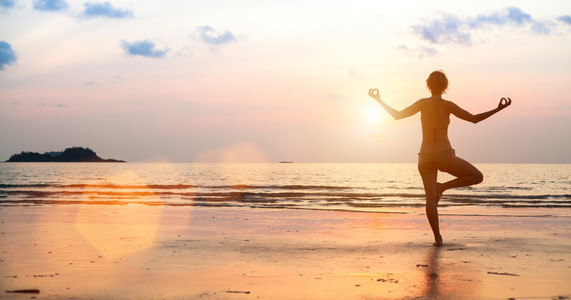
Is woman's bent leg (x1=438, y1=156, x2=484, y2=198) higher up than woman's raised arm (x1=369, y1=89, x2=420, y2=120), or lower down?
lower down

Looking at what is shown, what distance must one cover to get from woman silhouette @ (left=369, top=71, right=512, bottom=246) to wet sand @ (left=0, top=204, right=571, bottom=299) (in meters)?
0.97

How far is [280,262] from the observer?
22.6 ft

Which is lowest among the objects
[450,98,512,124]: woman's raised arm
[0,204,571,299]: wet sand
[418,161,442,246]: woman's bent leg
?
[0,204,571,299]: wet sand

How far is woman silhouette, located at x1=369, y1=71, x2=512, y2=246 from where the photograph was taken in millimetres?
8353

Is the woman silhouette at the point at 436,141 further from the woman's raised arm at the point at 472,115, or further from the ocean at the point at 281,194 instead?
the ocean at the point at 281,194

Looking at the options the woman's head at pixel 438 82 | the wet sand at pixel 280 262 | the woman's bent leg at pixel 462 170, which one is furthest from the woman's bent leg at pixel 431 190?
the woman's head at pixel 438 82

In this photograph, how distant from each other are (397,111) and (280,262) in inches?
122

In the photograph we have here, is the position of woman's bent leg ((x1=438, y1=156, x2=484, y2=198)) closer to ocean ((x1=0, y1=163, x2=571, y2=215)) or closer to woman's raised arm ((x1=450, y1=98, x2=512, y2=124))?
woman's raised arm ((x1=450, y1=98, x2=512, y2=124))

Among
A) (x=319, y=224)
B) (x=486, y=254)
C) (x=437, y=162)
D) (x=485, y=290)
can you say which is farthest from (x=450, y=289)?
(x=319, y=224)

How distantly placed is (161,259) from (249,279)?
180 centimetres

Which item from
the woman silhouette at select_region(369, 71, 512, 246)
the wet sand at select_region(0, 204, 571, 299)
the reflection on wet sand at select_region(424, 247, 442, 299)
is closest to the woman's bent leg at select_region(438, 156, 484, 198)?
the woman silhouette at select_region(369, 71, 512, 246)

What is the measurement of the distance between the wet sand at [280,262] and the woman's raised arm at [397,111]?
1.98 meters

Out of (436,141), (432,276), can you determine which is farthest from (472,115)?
(432,276)

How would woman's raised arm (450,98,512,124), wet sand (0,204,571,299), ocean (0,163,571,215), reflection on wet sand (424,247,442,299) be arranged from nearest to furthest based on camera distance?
reflection on wet sand (424,247,442,299) < wet sand (0,204,571,299) < woman's raised arm (450,98,512,124) < ocean (0,163,571,215)
